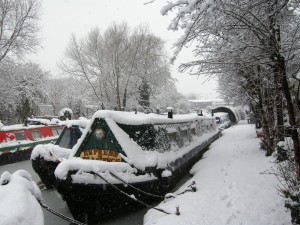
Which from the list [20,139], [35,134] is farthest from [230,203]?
[35,134]

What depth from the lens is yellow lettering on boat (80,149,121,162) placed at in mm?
6242

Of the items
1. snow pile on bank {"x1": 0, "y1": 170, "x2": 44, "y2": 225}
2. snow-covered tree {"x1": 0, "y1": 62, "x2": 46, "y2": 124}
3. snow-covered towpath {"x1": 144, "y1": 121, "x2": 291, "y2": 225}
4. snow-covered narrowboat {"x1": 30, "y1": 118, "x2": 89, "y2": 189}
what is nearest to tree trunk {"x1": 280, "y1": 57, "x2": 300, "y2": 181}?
snow-covered towpath {"x1": 144, "y1": 121, "x2": 291, "y2": 225}

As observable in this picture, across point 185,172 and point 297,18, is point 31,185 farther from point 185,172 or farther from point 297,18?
point 185,172

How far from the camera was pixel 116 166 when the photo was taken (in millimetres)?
5758

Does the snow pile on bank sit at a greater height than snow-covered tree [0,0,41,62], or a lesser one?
lesser

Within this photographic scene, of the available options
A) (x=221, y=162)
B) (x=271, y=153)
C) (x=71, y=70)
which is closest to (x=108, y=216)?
(x=221, y=162)

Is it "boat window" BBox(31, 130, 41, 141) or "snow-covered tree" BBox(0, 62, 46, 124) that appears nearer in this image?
"boat window" BBox(31, 130, 41, 141)

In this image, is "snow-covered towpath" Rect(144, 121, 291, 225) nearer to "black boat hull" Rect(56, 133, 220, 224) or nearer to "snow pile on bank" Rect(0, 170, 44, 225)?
"black boat hull" Rect(56, 133, 220, 224)

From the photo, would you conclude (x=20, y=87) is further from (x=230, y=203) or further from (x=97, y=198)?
(x=230, y=203)

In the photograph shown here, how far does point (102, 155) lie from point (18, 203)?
3995 mm

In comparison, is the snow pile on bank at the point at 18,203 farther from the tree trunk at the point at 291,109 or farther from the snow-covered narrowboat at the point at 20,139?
the snow-covered narrowboat at the point at 20,139

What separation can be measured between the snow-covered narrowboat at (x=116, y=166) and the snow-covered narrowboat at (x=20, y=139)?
315 inches

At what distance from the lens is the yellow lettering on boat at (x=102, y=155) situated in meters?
6.24

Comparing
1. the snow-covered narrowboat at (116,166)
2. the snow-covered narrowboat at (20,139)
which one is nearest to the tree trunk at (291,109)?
the snow-covered narrowboat at (116,166)
